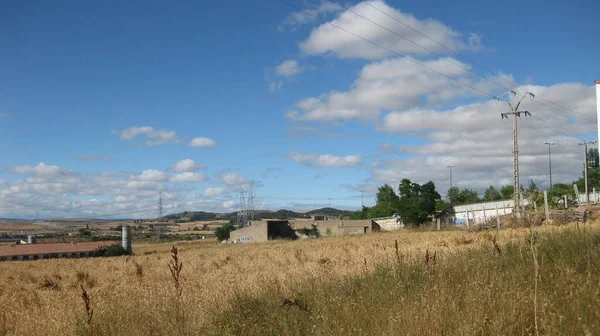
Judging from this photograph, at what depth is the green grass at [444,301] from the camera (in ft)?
15.7

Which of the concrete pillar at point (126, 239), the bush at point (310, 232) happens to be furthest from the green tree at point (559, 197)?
the concrete pillar at point (126, 239)

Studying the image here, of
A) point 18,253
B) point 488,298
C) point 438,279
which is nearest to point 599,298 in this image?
point 488,298

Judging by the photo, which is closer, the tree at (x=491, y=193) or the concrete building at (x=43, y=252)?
the concrete building at (x=43, y=252)

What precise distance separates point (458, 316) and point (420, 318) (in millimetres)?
361

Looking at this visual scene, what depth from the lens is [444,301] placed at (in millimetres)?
5348

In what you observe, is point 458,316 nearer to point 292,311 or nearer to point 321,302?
point 321,302

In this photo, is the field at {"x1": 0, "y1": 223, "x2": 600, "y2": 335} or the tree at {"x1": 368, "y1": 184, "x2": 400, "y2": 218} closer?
the field at {"x1": 0, "y1": 223, "x2": 600, "y2": 335}

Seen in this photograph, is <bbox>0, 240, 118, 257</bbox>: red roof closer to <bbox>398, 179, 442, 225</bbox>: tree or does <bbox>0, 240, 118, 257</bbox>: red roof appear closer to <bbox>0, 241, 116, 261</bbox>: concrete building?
<bbox>0, 241, 116, 261</bbox>: concrete building

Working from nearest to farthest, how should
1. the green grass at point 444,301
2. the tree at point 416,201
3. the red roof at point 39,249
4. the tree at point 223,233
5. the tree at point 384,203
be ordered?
1. the green grass at point 444,301
2. the red roof at point 39,249
3. the tree at point 416,201
4. the tree at point 223,233
5. the tree at point 384,203

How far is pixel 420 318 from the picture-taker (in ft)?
16.4

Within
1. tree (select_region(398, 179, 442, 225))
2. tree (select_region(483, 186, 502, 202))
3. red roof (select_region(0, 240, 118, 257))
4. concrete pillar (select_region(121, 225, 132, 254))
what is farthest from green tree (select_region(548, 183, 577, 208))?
tree (select_region(483, 186, 502, 202))

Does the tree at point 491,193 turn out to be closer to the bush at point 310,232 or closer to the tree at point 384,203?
the tree at point 384,203

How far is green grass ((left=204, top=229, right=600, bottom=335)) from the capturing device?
15.7ft

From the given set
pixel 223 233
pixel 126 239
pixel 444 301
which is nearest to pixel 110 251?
pixel 126 239
